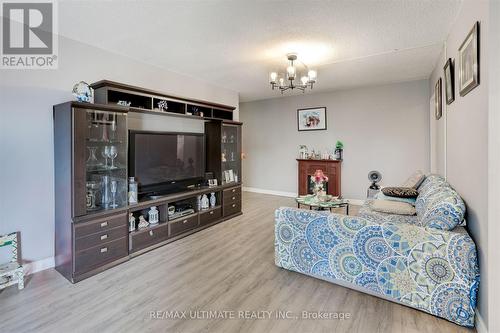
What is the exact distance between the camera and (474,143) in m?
1.89

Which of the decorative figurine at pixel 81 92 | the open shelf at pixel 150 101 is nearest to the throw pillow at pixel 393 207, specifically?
the open shelf at pixel 150 101

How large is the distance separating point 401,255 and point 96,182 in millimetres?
3074

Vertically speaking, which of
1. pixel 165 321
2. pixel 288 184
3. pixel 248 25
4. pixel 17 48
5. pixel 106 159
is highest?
pixel 248 25

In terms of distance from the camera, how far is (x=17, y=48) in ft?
8.23

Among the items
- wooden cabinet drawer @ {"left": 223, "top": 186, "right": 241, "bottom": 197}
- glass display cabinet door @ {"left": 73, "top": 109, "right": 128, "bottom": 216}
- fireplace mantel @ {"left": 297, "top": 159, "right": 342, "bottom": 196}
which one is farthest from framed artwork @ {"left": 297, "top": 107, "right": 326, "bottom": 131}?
glass display cabinet door @ {"left": 73, "top": 109, "right": 128, "bottom": 216}

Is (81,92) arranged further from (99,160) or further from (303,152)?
(303,152)

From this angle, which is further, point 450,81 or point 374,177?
point 374,177

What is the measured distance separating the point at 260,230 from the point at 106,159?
93.1 inches

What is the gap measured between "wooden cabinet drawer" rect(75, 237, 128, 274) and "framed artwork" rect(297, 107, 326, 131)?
4.79 metres

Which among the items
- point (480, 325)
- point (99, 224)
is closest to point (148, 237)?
point (99, 224)

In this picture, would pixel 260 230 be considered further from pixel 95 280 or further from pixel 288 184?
pixel 288 184

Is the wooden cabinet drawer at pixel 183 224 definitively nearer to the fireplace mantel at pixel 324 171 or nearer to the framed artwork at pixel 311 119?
the fireplace mantel at pixel 324 171

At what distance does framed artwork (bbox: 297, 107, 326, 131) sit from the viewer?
5.98 metres

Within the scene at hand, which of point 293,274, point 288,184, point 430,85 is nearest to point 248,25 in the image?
point 293,274
